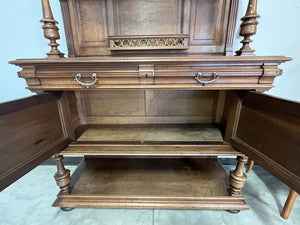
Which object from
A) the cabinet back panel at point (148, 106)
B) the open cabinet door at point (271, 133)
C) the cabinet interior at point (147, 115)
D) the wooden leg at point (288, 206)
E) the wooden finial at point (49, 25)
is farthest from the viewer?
the cabinet back panel at point (148, 106)

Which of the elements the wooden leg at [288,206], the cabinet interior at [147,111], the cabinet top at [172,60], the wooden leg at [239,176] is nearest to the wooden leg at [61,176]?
the cabinet interior at [147,111]

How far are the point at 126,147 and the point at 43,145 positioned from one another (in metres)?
0.42

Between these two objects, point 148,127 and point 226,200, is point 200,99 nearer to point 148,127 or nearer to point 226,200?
point 148,127

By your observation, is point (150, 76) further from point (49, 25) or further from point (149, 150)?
point (49, 25)

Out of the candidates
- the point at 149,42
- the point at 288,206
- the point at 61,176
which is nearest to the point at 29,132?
the point at 61,176

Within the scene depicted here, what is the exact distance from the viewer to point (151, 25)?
0.95 meters

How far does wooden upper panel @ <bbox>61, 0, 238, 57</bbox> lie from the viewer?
0.91 metres

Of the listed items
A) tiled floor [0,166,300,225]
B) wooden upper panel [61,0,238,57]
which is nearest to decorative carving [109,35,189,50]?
wooden upper panel [61,0,238,57]

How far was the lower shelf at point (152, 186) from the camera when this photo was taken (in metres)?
0.89

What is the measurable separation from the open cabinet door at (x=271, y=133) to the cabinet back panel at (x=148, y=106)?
1.05 feet

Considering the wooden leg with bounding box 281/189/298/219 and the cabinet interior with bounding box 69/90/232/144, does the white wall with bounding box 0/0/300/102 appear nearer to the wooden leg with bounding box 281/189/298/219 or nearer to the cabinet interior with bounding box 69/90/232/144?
the cabinet interior with bounding box 69/90/232/144

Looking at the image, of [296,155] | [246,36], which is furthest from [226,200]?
[246,36]

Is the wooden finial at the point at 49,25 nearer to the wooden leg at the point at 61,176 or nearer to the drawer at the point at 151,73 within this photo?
the drawer at the point at 151,73

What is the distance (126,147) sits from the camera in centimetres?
85
